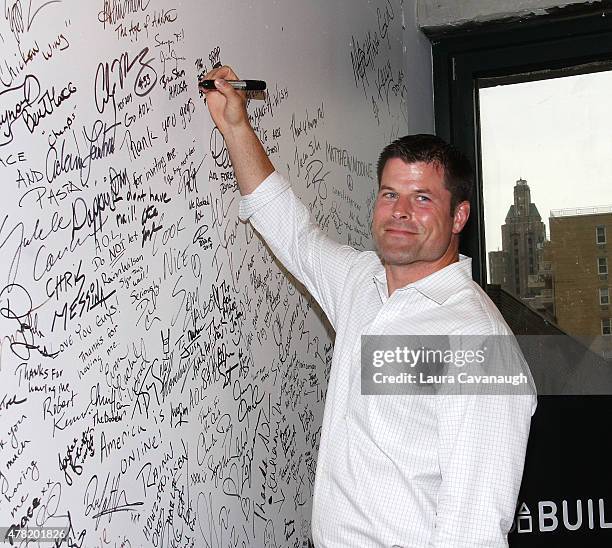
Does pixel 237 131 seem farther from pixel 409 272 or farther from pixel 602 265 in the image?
pixel 602 265

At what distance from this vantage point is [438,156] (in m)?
1.69

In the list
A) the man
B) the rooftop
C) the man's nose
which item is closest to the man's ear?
the man

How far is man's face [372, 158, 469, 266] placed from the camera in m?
1.65

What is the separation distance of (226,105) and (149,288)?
0.40m

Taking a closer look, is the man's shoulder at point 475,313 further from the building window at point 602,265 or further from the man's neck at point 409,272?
the building window at point 602,265

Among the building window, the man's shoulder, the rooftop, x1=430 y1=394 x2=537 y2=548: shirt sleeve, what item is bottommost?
x1=430 y1=394 x2=537 y2=548: shirt sleeve

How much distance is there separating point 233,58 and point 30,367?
788 millimetres

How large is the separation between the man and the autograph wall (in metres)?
0.08

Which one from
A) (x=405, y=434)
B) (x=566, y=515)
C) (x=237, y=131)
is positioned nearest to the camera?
(x=405, y=434)

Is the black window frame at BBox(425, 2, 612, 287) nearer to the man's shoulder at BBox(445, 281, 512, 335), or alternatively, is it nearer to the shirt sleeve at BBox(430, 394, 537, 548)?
the man's shoulder at BBox(445, 281, 512, 335)

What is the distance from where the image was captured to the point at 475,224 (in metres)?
2.95

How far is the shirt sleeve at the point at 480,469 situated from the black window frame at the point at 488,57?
5.05 feet

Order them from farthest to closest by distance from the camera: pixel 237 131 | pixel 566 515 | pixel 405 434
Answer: pixel 566 515 < pixel 237 131 < pixel 405 434

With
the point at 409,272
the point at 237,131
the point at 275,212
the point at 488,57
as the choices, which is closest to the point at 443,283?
the point at 409,272
